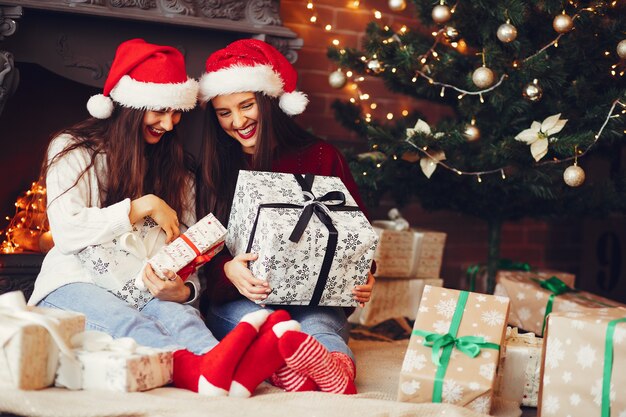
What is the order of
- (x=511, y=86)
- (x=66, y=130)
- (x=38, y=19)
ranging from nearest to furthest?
(x=66, y=130)
(x=38, y=19)
(x=511, y=86)

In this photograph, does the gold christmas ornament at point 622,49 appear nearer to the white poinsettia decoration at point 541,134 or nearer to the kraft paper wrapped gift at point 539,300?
the white poinsettia decoration at point 541,134

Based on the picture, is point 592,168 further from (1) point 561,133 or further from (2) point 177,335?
(2) point 177,335

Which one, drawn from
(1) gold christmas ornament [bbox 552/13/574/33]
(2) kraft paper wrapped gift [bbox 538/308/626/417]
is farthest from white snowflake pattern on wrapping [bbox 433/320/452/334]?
(1) gold christmas ornament [bbox 552/13/574/33]

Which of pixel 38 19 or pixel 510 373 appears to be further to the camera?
pixel 38 19

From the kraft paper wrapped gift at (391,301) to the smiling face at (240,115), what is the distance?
839 mm

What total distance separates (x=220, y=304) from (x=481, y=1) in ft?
4.26

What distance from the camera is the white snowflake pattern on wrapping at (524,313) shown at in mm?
2793

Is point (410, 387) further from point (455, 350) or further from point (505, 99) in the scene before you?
point (505, 99)

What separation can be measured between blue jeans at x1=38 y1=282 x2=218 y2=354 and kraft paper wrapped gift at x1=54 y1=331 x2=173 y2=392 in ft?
0.50

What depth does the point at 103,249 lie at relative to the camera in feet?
7.00

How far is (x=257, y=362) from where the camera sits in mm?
1857

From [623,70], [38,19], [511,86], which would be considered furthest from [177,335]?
[623,70]

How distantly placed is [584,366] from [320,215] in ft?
2.44

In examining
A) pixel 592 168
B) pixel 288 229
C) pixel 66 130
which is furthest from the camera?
pixel 592 168
